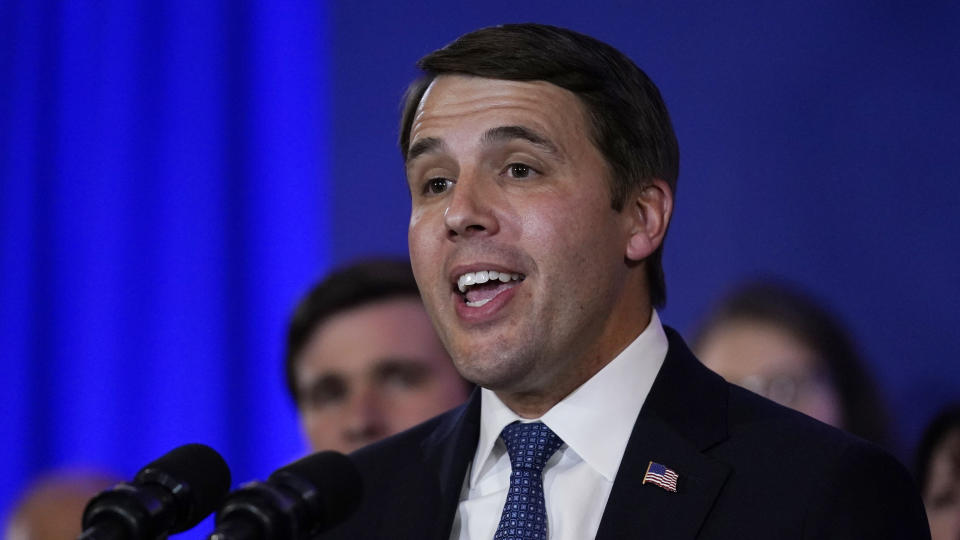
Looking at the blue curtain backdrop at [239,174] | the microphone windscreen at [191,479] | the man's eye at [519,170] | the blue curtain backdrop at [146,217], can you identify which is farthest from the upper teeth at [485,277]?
the blue curtain backdrop at [146,217]

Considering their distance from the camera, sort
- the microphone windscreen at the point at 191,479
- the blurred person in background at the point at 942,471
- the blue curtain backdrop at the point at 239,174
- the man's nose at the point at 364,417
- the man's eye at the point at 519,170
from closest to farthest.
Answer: the microphone windscreen at the point at 191,479 < the man's eye at the point at 519,170 < the blurred person in background at the point at 942,471 < the blue curtain backdrop at the point at 239,174 < the man's nose at the point at 364,417

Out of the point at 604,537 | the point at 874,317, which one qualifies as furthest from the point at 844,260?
the point at 604,537

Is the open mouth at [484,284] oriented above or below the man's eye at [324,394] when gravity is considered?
above

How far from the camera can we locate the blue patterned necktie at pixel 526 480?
67.6 inches

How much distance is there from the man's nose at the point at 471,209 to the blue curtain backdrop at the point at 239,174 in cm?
86

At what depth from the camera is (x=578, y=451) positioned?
1.78 m

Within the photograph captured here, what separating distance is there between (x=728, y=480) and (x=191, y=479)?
772 millimetres

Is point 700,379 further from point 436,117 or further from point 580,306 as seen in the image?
point 436,117

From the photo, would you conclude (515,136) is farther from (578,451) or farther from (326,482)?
(326,482)

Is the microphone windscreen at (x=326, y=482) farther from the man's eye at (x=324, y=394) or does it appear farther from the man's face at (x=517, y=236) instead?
the man's eye at (x=324, y=394)

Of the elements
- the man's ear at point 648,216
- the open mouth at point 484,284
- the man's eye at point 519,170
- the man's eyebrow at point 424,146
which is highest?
the man's eyebrow at point 424,146

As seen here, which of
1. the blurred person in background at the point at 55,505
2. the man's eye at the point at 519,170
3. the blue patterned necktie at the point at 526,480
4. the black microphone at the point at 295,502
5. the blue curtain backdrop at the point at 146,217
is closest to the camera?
the black microphone at the point at 295,502

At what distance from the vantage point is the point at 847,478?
5.33 feet

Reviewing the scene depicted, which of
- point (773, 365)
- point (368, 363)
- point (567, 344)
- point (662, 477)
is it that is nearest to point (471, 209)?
point (567, 344)
